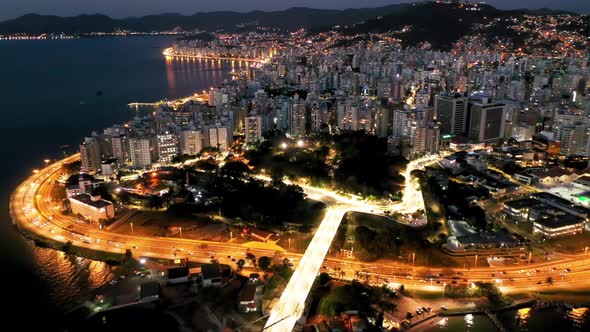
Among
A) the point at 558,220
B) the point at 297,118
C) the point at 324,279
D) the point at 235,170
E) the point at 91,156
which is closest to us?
the point at 324,279

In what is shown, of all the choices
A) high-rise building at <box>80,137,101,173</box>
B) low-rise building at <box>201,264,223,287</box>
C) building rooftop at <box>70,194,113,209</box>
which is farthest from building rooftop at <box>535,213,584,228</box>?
high-rise building at <box>80,137,101,173</box>

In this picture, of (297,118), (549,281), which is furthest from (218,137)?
(549,281)

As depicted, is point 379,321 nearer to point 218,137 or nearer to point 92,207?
point 92,207

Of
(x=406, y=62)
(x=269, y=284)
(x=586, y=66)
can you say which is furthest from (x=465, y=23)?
(x=269, y=284)

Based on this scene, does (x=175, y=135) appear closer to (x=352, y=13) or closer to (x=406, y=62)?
(x=406, y=62)

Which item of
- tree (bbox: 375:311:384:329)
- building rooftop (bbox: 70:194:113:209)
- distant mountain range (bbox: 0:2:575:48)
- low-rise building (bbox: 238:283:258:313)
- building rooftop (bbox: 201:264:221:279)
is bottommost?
tree (bbox: 375:311:384:329)

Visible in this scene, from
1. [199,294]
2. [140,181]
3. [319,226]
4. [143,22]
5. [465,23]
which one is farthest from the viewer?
[143,22]

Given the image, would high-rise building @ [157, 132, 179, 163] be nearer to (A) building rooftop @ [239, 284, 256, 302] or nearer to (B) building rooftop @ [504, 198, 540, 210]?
(A) building rooftop @ [239, 284, 256, 302]
